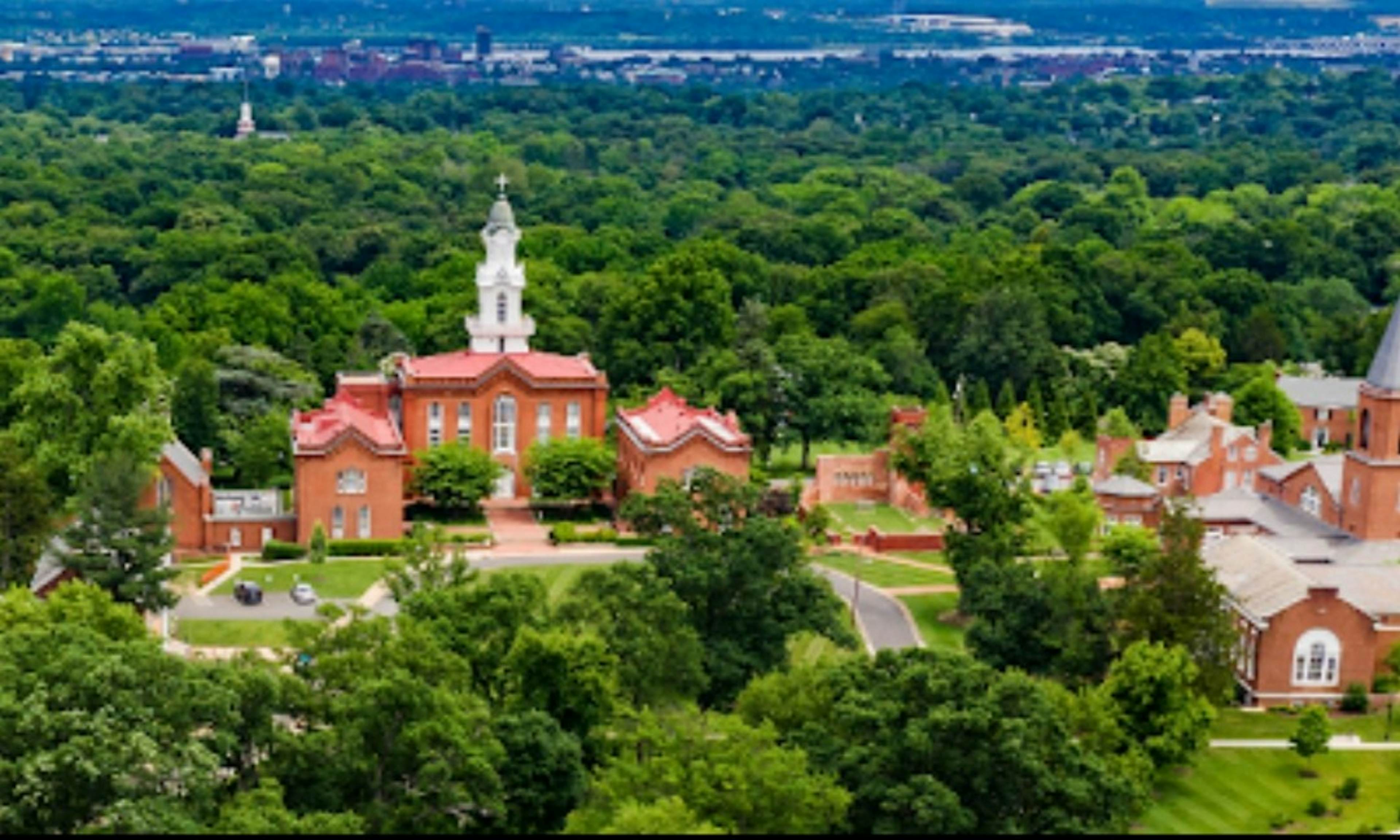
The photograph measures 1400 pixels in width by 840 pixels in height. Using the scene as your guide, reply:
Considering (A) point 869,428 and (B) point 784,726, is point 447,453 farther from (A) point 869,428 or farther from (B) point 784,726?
(B) point 784,726

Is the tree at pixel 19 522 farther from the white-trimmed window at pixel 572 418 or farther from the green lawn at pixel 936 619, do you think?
the green lawn at pixel 936 619

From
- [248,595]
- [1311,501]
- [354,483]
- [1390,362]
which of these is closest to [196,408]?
[354,483]

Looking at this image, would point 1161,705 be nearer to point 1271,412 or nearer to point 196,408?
point 1271,412

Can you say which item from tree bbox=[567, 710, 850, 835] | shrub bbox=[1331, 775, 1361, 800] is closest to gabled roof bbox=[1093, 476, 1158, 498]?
shrub bbox=[1331, 775, 1361, 800]

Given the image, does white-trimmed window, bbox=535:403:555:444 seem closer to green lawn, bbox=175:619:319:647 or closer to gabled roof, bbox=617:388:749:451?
gabled roof, bbox=617:388:749:451

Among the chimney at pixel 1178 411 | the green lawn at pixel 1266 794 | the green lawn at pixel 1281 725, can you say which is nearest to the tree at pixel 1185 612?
the green lawn at pixel 1281 725
